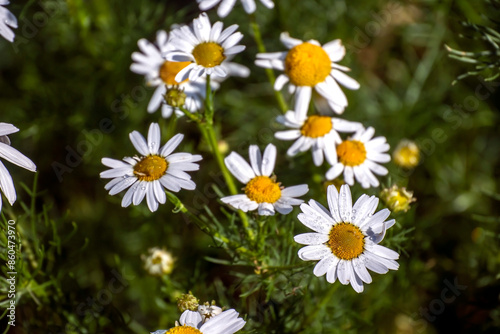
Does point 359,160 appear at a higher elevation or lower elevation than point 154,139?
lower

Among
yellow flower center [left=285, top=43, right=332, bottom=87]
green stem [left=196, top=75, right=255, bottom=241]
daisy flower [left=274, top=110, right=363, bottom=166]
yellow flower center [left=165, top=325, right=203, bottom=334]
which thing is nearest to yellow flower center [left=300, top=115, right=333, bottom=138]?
daisy flower [left=274, top=110, right=363, bottom=166]

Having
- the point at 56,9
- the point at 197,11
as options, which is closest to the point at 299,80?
the point at 197,11

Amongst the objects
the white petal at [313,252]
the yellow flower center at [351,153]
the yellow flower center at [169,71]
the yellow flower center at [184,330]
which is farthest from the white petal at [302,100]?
the yellow flower center at [184,330]

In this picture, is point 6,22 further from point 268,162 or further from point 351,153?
point 351,153

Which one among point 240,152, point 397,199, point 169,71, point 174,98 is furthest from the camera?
point 240,152

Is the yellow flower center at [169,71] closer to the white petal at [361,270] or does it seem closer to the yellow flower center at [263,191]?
the yellow flower center at [263,191]

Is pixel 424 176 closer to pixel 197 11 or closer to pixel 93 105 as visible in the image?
pixel 197 11

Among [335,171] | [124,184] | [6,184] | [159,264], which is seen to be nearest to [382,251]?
[335,171]
